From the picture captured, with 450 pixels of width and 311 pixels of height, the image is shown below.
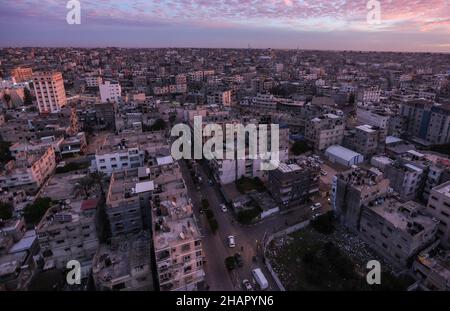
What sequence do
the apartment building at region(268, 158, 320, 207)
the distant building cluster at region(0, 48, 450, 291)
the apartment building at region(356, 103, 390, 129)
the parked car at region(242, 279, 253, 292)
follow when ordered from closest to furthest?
the distant building cluster at region(0, 48, 450, 291) < the parked car at region(242, 279, 253, 292) < the apartment building at region(268, 158, 320, 207) < the apartment building at region(356, 103, 390, 129)

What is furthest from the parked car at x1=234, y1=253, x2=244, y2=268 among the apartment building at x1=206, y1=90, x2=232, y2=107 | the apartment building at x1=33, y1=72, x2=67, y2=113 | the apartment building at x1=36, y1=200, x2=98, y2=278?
the apartment building at x1=33, y1=72, x2=67, y2=113

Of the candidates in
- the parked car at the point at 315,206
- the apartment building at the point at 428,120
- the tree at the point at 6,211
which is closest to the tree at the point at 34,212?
the tree at the point at 6,211

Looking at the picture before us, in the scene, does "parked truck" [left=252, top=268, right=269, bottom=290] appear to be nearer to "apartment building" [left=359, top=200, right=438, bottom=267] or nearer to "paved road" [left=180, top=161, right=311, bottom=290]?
"paved road" [left=180, top=161, right=311, bottom=290]

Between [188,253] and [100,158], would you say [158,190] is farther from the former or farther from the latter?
[100,158]

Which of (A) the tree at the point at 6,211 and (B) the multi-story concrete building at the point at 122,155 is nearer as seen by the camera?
(A) the tree at the point at 6,211

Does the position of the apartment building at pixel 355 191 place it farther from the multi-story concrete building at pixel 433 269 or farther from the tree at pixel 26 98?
the tree at pixel 26 98
